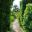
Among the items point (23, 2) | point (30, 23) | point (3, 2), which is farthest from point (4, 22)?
point (23, 2)

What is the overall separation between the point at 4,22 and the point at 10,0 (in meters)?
0.59

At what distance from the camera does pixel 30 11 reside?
638cm

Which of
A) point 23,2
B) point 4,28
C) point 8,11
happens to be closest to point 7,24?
point 4,28

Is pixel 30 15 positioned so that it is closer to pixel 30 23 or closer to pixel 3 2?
pixel 30 23

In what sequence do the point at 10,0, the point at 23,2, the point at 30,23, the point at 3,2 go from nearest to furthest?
the point at 3,2
the point at 10,0
the point at 30,23
the point at 23,2

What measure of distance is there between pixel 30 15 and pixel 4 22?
3.59 m

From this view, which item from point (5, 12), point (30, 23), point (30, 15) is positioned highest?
point (5, 12)

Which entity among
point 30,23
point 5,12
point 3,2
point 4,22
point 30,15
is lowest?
point 30,23

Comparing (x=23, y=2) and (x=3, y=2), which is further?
(x=23, y=2)

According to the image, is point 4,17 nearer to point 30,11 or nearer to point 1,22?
point 1,22

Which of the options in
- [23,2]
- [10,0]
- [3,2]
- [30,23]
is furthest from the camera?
[23,2]

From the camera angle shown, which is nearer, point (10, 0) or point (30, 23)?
point (10, 0)

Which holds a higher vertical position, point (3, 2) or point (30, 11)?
point (3, 2)

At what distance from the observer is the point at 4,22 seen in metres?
2.92
